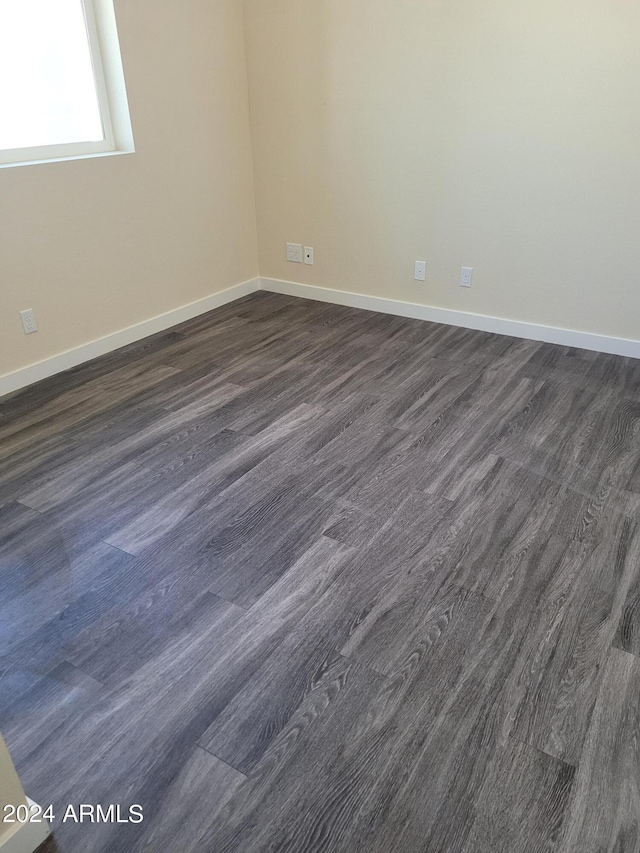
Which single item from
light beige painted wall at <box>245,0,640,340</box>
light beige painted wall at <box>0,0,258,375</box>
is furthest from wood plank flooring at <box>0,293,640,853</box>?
light beige painted wall at <box>245,0,640,340</box>

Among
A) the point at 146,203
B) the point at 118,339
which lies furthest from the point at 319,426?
the point at 146,203

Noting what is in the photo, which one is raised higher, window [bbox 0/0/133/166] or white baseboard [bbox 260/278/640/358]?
window [bbox 0/0/133/166]

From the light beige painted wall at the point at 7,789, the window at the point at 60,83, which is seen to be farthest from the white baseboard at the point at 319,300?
the light beige painted wall at the point at 7,789

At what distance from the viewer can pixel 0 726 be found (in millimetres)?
1535

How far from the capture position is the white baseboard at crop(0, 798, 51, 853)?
123 cm

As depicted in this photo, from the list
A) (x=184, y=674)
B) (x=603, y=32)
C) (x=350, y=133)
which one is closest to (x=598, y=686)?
(x=184, y=674)

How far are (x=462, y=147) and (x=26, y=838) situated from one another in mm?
3549

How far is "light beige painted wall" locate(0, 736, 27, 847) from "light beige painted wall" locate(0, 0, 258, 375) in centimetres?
233

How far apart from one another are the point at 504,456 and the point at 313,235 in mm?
2337

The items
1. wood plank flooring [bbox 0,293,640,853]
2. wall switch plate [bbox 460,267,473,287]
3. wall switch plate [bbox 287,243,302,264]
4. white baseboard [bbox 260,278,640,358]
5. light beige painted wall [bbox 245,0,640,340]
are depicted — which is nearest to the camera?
wood plank flooring [bbox 0,293,640,853]

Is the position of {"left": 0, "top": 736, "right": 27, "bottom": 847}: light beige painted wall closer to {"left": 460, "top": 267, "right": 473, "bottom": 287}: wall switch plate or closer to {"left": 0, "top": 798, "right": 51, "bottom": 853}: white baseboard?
{"left": 0, "top": 798, "right": 51, "bottom": 853}: white baseboard

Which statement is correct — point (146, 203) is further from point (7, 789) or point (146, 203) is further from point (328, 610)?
point (7, 789)

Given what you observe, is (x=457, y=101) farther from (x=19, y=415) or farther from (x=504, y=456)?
(x=19, y=415)

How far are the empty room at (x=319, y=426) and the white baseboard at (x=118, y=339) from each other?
0.09ft
